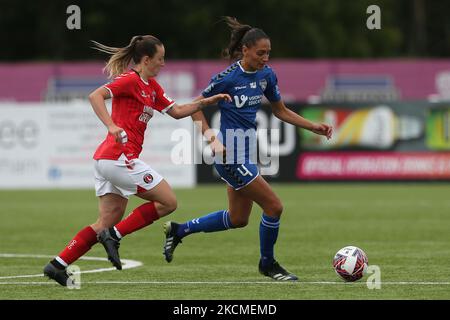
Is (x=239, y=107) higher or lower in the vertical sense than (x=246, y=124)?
higher

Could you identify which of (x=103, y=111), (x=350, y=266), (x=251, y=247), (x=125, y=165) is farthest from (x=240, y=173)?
(x=251, y=247)

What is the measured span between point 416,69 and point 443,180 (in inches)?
466

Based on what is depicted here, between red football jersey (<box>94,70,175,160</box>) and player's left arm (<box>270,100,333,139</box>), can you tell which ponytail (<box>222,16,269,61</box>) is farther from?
red football jersey (<box>94,70,175,160</box>)

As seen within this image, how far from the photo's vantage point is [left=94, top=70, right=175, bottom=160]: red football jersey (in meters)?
9.40

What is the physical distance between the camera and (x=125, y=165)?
9.37m

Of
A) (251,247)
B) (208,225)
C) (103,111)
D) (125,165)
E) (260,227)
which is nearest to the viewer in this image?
(103,111)

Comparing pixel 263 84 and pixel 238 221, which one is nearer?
pixel 263 84

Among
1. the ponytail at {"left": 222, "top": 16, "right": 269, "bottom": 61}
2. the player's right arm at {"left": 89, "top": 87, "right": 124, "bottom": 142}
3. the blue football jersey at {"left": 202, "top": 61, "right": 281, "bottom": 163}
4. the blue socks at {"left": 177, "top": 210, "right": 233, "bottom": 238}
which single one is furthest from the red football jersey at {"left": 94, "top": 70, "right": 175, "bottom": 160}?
the blue socks at {"left": 177, "top": 210, "right": 233, "bottom": 238}

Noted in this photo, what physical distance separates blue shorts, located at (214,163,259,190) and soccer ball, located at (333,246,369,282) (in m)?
1.05

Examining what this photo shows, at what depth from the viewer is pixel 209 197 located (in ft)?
71.2

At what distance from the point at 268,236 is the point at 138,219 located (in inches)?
51.3

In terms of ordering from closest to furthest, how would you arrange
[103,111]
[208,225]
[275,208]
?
[103,111] → [275,208] → [208,225]

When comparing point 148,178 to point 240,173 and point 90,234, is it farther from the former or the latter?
point 240,173
